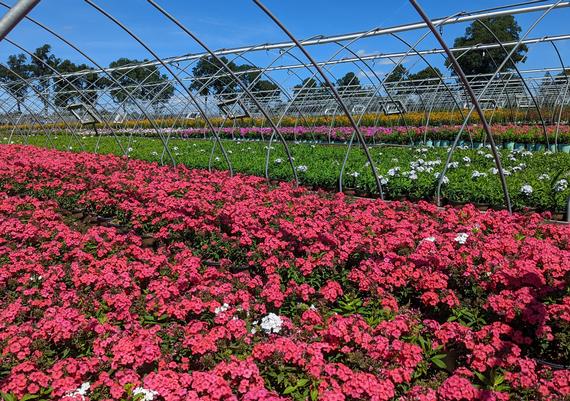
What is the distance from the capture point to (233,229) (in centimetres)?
514

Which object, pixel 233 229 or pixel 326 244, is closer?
pixel 326 244

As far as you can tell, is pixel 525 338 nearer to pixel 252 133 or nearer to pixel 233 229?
pixel 233 229

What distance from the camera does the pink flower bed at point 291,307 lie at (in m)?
2.59

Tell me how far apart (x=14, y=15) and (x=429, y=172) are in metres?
7.60

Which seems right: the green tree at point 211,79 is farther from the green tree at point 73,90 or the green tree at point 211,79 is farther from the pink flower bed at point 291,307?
the pink flower bed at point 291,307

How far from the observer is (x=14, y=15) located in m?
1.44

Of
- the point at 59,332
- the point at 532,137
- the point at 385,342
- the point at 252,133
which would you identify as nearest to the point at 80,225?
the point at 59,332

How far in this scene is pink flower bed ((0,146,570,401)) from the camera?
259 centimetres

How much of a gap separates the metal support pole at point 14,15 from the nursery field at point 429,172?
Answer: 6.15 meters

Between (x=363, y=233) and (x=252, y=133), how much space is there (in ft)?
65.1

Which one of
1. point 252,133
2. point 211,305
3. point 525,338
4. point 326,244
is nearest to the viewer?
point 525,338

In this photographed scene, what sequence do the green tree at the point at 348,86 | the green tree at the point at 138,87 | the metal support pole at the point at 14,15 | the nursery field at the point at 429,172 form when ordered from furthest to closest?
the green tree at the point at 348,86 < the green tree at the point at 138,87 < the nursery field at the point at 429,172 < the metal support pole at the point at 14,15

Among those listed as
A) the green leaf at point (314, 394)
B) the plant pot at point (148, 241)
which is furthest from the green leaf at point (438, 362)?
the plant pot at point (148, 241)

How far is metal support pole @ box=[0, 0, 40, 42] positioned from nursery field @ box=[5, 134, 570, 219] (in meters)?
6.15
